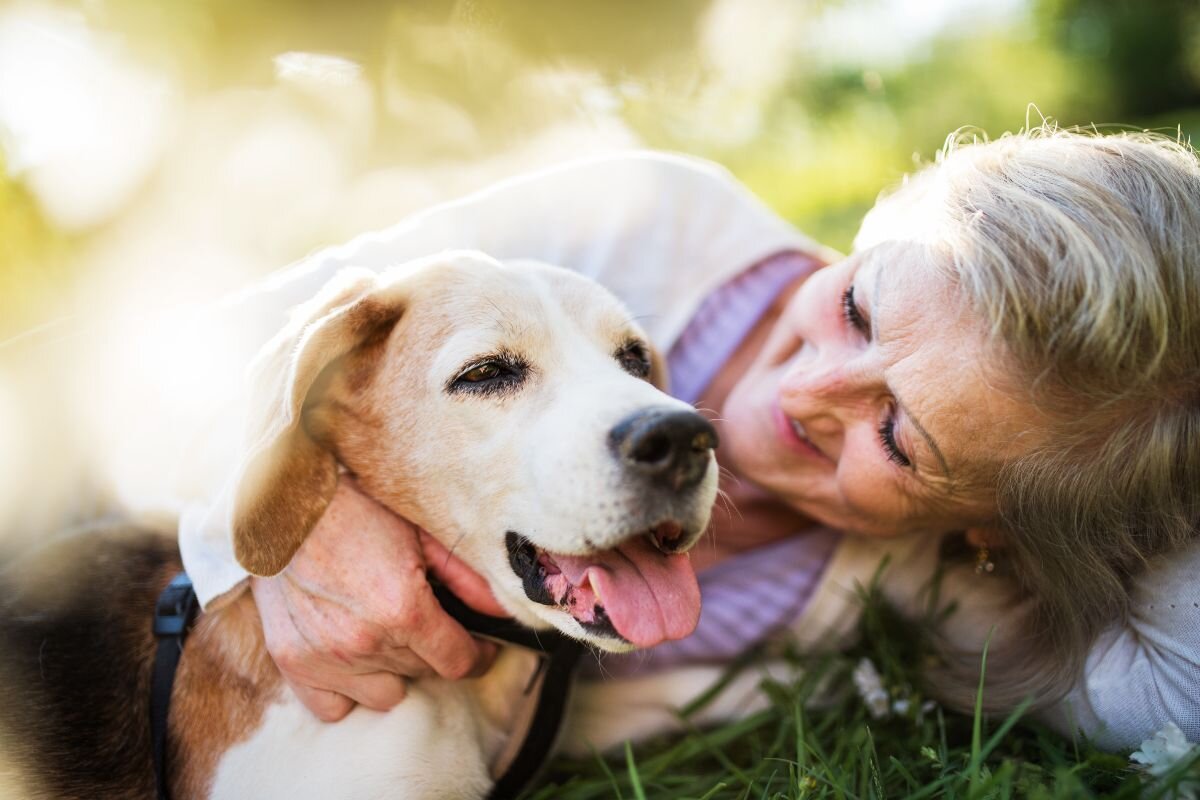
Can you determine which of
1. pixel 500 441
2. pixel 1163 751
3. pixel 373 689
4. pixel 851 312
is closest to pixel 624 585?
pixel 500 441

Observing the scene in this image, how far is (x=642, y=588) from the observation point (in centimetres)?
238

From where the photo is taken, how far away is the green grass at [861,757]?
2.42 metres

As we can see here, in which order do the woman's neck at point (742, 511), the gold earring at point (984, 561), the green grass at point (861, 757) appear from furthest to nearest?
the woman's neck at point (742, 511)
the gold earring at point (984, 561)
the green grass at point (861, 757)

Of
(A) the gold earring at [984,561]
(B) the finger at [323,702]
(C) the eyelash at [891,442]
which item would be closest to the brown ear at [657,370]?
(C) the eyelash at [891,442]

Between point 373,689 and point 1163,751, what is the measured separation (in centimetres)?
211

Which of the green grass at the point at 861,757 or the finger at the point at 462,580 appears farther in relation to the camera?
the finger at the point at 462,580

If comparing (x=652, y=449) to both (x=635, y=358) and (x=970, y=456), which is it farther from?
(x=970, y=456)

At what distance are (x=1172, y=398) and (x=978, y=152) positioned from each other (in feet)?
3.49

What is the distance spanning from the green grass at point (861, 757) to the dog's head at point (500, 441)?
52 centimetres

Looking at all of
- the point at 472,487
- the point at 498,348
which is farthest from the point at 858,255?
the point at 472,487

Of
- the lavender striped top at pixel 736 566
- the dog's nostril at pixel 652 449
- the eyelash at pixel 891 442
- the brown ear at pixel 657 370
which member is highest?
the dog's nostril at pixel 652 449

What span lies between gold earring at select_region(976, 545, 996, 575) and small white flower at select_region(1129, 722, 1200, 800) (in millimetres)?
836

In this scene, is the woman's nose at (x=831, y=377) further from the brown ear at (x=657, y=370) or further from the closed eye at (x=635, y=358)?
the closed eye at (x=635, y=358)

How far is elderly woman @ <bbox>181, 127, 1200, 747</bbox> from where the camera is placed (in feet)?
8.52
